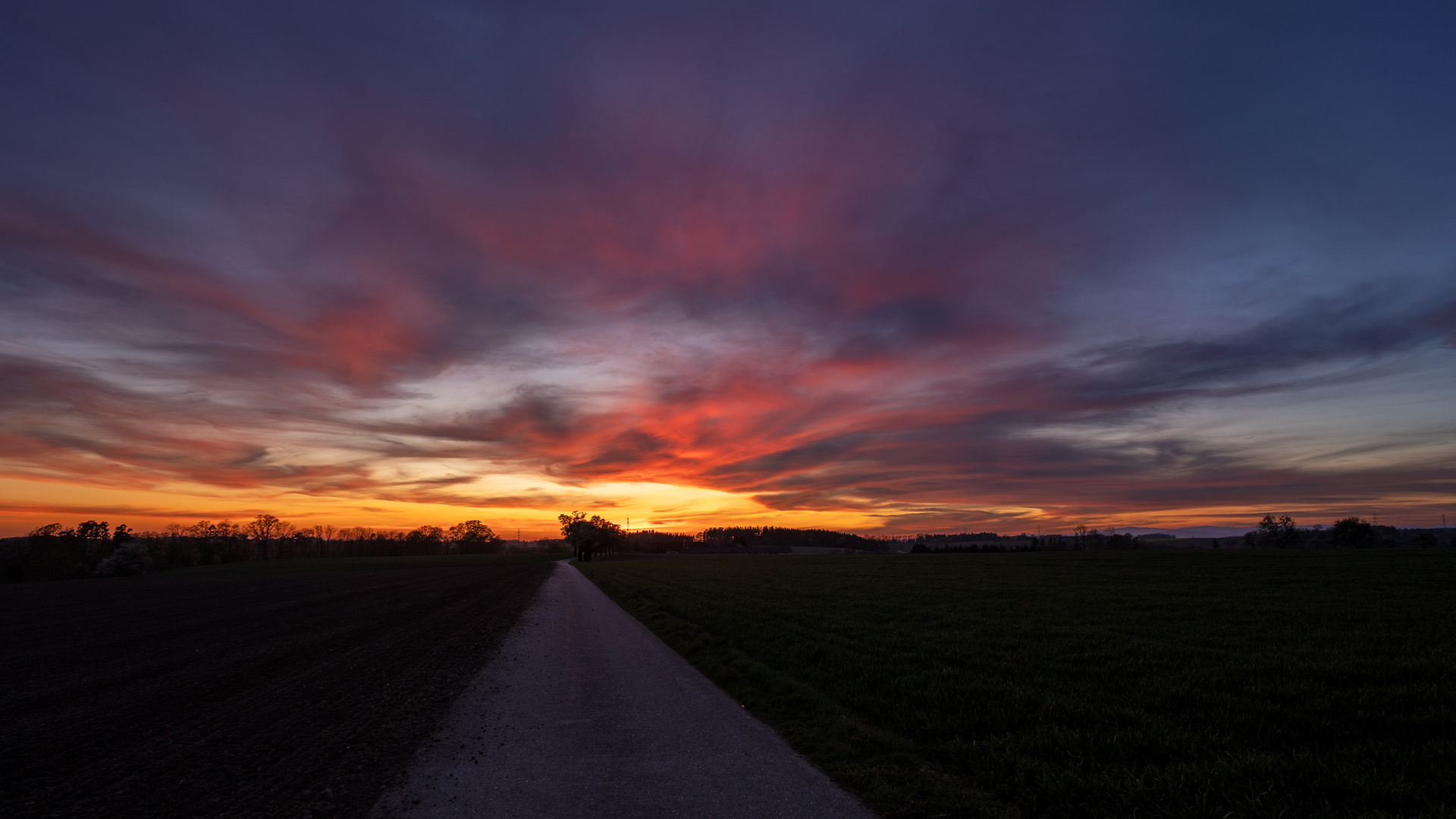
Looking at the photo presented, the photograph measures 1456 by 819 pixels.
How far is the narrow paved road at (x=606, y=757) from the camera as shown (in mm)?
6812

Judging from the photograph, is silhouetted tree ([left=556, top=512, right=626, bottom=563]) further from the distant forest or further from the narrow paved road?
the narrow paved road

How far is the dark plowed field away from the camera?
24.9 ft

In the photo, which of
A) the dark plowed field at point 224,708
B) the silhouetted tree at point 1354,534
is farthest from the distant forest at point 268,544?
the dark plowed field at point 224,708

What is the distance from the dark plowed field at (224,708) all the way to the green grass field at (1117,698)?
662cm

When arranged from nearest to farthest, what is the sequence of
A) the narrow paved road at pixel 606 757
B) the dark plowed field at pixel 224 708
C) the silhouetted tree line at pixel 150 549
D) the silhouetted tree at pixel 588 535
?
the narrow paved road at pixel 606 757
the dark plowed field at pixel 224 708
the silhouetted tree line at pixel 150 549
the silhouetted tree at pixel 588 535

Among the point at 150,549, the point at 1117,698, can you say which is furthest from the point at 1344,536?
the point at 150,549

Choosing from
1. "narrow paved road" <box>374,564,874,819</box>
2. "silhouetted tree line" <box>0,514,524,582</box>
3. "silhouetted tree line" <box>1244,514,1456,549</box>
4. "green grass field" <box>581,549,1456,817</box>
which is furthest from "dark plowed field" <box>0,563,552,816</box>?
"silhouetted tree line" <box>1244,514,1456,549</box>

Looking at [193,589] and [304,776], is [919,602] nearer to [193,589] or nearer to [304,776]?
[304,776]

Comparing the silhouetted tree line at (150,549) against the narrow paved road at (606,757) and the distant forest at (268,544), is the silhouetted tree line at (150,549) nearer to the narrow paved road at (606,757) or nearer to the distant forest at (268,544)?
the distant forest at (268,544)

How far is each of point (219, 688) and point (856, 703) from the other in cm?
1443

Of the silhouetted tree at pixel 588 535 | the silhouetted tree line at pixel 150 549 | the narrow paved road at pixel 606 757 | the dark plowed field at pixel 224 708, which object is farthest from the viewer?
the silhouetted tree at pixel 588 535

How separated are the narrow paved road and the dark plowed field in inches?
28.6

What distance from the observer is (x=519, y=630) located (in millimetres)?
23375

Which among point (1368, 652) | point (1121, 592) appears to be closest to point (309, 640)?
point (1368, 652)
